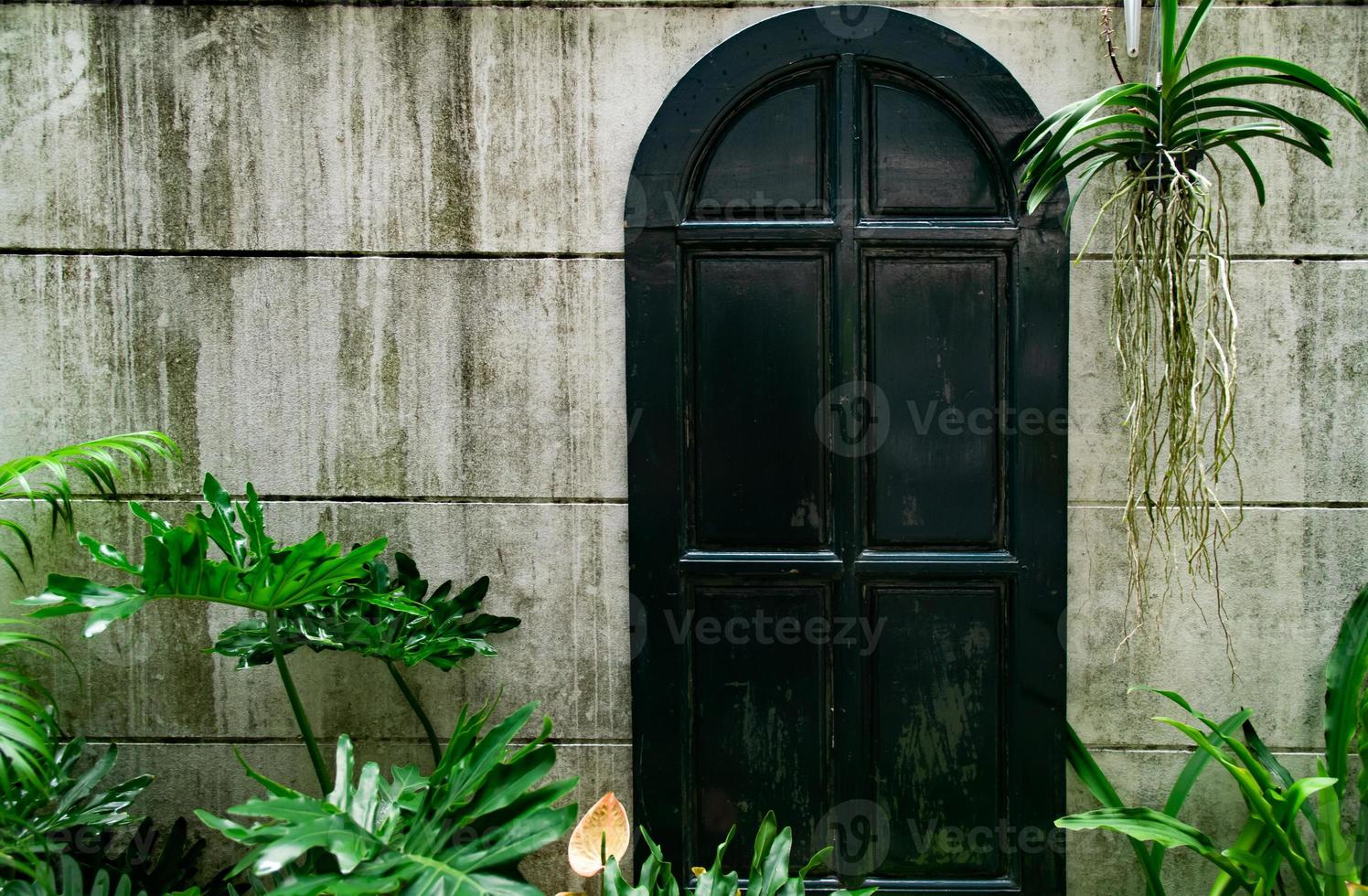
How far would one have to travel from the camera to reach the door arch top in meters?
2.65

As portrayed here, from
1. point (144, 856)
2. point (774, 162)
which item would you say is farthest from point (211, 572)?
point (774, 162)

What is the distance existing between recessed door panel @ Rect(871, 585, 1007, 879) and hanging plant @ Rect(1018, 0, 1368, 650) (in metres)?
0.47

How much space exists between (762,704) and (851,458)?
32.3 inches

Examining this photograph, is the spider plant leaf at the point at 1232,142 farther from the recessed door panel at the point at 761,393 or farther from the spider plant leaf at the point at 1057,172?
the recessed door panel at the point at 761,393

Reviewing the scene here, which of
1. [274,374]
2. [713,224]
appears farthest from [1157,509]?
[274,374]

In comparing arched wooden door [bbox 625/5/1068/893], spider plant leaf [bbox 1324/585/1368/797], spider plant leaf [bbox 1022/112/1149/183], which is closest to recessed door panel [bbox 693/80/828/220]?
arched wooden door [bbox 625/5/1068/893]

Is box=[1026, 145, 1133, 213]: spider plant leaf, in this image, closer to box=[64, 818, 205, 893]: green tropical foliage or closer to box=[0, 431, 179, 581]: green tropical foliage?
box=[0, 431, 179, 581]: green tropical foliage

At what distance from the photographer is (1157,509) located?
2.61 metres

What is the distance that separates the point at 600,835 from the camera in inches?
96.3

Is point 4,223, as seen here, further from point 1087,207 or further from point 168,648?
point 1087,207

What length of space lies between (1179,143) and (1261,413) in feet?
2.92

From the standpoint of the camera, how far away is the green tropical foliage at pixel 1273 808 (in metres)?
2.31

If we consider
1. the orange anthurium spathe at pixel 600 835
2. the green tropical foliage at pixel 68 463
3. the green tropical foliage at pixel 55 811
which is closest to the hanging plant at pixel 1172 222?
the orange anthurium spathe at pixel 600 835

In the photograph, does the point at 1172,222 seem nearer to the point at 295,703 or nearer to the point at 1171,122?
the point at 1171,122
